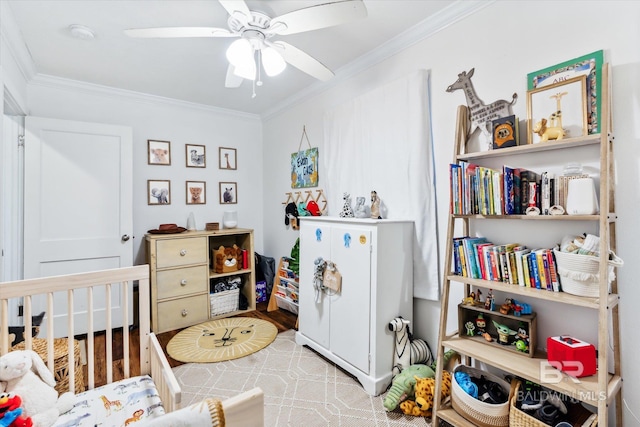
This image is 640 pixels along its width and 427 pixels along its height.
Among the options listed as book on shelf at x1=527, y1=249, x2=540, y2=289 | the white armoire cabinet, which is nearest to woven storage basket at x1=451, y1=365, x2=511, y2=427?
the white armoire cabinet

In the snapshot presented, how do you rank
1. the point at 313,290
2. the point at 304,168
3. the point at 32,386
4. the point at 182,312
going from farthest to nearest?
the point at 304,168 < the point at 182,312 < the point at 313,290 < the point at 32,386

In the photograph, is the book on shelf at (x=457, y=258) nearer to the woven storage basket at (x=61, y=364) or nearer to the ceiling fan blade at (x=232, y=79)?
the ceiling fan blade at (x=232, y=79)

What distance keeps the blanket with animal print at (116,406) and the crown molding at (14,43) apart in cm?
222

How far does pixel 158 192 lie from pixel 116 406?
8.65 feet

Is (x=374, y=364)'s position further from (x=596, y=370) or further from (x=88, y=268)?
(x=88, y=268)

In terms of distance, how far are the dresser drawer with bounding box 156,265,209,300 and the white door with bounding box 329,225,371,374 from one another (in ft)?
5.29

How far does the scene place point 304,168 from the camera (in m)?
3.35

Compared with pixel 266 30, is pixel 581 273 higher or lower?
lower

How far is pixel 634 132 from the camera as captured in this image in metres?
1.32

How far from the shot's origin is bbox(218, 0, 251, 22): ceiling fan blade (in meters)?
1.39

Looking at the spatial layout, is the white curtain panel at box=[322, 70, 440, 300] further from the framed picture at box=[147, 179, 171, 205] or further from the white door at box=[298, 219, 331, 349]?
the framed picture at box=[147, 179, 171, 205]

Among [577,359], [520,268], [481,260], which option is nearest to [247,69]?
[481,260]

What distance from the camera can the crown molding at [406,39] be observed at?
185cm

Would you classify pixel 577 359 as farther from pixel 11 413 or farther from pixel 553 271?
pixel 11 413
